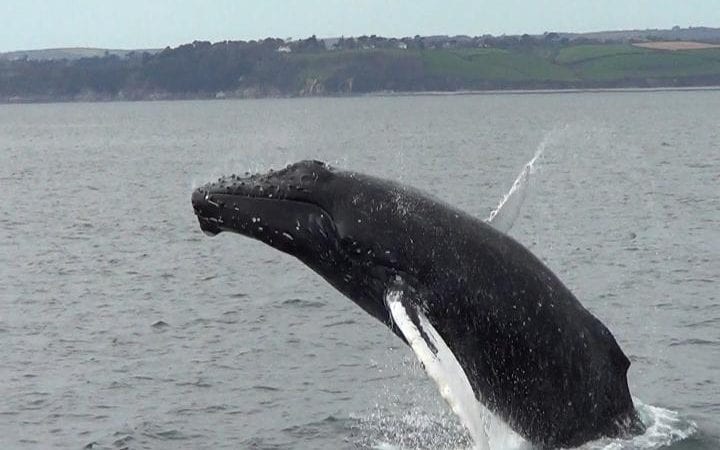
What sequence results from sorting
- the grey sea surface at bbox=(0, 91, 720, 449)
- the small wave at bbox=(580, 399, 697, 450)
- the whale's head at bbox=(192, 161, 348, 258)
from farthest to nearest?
the grey sea surface at bbox=(0, 91, 720, 449), the small wave at bbox=(580, 399, 697, 450), the whale's head at bbox=(192, 161, 348, 258)

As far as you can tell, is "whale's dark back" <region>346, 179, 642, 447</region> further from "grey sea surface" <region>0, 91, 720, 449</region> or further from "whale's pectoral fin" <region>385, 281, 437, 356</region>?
"grey sea surface" <region>0, 91, 720, 449</region>

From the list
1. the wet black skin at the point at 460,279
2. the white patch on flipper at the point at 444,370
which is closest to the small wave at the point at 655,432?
the wet black skin at the point at 460,279

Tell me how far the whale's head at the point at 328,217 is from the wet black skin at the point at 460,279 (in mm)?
12

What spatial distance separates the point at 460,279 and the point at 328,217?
1451 millimetres

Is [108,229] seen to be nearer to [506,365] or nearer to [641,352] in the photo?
[641,352]

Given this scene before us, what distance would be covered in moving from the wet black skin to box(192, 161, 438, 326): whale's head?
12mm

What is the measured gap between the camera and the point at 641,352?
2119 centimetres

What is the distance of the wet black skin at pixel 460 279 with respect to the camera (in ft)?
41.4

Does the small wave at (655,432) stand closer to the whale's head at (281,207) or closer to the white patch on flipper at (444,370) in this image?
the white patch on flipper at (444,370)

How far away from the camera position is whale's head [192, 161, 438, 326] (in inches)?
501

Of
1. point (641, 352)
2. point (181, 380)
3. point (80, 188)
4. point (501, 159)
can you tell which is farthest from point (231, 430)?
point (501, 159)

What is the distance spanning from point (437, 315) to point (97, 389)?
32.7 feet

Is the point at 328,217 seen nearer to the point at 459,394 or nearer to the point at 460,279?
the point at 460,279

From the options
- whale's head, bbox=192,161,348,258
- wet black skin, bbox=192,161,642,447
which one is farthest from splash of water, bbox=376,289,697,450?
whale's head, bbox=192,161,348,258
